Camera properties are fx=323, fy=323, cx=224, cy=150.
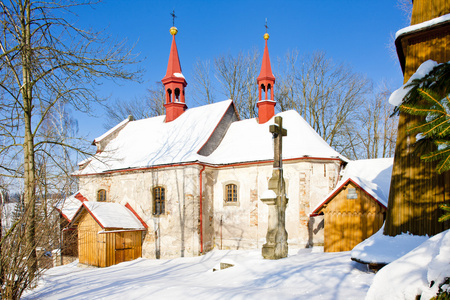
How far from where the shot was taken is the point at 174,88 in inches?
787

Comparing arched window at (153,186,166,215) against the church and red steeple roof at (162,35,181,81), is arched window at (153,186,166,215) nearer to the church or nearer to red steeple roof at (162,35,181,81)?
the church

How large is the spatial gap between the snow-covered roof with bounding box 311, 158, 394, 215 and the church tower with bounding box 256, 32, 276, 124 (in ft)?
17.2

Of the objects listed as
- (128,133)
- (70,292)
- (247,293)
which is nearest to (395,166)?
(247,293)

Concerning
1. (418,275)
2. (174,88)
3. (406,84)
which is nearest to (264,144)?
(174,88)

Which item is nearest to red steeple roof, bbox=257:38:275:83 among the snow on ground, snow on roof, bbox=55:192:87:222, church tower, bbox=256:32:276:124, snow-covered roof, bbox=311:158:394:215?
church tower, bbox=256:32:276:124

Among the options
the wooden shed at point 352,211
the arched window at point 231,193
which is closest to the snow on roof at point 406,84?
the wooden shed at point 352,211

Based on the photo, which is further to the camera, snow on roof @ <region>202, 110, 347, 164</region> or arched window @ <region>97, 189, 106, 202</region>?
arched window @ <region>97, 189, 106, 202</region>

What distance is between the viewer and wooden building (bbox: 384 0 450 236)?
229 inches

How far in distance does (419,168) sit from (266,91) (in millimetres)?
12539

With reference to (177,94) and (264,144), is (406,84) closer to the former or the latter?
(264,144)

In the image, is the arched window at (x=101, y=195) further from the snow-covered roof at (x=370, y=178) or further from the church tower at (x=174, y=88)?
the snow-covered roof at (x=370, y=178)

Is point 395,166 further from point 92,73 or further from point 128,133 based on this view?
point 128,133

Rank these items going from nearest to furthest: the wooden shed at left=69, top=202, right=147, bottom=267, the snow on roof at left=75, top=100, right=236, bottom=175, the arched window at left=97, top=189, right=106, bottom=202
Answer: the wooden shed at left=69, top=202, right=147, bottom=267, the snow on roof at left=75, top=100, right=236, bottom=175, the arched window at left=97, top=189, right=106, bottom=202

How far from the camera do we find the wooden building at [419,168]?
19.1 ft
